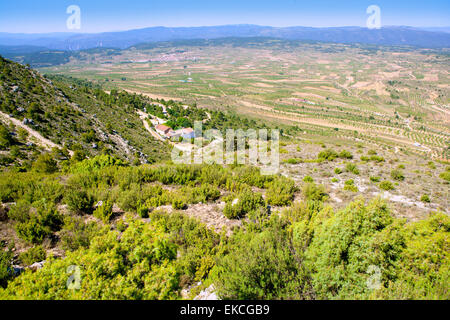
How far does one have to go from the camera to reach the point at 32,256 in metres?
5.16

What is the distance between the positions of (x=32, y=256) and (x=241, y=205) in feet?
19.7

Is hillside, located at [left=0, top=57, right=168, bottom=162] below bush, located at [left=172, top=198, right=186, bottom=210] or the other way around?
the other way around

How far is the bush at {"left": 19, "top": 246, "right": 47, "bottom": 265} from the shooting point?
508cm

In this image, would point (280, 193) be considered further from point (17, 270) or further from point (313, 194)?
point (17, 270)

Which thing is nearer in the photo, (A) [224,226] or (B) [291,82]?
(A) [224,226]

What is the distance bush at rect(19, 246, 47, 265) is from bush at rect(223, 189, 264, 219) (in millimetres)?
5171

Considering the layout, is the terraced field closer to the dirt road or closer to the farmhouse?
A: the farmhouse

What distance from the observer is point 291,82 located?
13562cm

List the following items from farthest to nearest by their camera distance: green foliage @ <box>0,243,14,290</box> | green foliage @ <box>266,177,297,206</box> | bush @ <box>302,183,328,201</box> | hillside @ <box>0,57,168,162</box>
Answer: hillside @ <box>0,57,168,162</box> < bush @ <box>302,183,328,201</box> < green foliage @ <box>266,177,297,206</box> < green foliage @ <box>0,243,14,290</box>

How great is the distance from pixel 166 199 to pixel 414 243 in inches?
300

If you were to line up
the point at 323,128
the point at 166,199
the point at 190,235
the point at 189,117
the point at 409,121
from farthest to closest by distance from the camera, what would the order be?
the point at 409,121, the point at 323,128, the point at 189,117, the point at 166,199, the point at 190,235

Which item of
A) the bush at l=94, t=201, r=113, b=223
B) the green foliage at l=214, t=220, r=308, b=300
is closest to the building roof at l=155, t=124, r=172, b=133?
the bush at l=94, t=201, r=113, b=223
